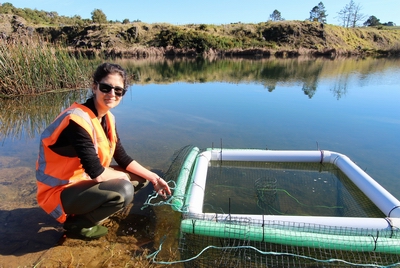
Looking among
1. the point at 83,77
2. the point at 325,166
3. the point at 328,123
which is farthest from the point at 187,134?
the point at 83,77

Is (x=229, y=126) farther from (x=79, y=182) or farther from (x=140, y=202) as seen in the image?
(x=79, y=182)

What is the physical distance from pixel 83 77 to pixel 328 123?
26.7 ft

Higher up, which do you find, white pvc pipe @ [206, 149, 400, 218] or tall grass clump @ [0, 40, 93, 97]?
tall grass clump @ [0, 40, 93, 97]

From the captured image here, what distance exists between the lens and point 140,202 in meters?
3.09

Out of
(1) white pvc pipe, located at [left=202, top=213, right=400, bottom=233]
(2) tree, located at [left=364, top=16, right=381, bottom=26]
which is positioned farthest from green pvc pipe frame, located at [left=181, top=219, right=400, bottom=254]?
(2) tree, located at [left=364, top=16, right=381, bottom=26]

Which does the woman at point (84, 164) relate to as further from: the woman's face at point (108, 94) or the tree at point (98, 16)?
the tree at point (98, 16)

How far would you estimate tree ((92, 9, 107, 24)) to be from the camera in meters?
44.6

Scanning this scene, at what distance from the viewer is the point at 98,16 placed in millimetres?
44750

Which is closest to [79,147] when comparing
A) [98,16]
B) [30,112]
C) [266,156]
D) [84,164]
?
[84,164]

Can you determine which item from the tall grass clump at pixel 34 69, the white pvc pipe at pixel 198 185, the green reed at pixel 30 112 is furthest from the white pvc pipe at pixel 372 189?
the tall grass clump at pixel 34 69

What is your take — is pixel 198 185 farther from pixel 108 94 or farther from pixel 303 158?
pixel 303 158

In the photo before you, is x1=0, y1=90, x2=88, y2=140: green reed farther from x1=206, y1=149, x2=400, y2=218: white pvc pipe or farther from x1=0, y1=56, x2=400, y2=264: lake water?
x1=206, y1=149, x2=400, y2=218: white pvc pipe

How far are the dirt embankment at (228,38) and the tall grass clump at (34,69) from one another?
20.0m

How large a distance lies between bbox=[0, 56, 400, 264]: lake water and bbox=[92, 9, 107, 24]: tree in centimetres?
4007
